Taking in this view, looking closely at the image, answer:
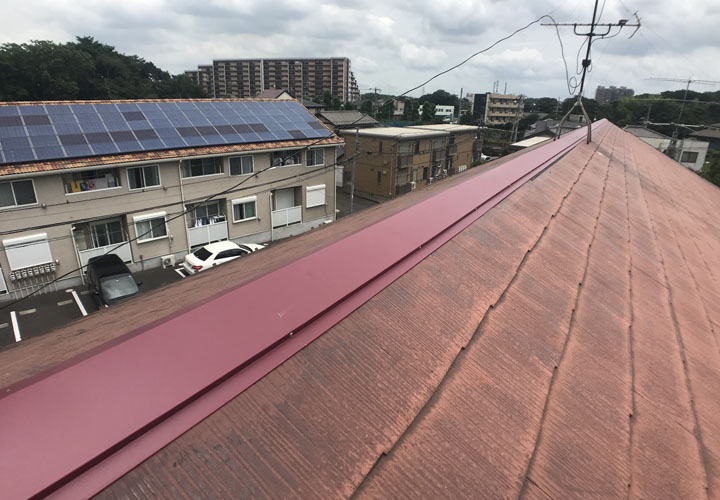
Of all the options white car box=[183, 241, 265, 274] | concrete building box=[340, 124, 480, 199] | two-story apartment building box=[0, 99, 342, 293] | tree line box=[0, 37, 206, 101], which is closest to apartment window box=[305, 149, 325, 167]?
two-story apartment building box=[0, 99, 342, 293]

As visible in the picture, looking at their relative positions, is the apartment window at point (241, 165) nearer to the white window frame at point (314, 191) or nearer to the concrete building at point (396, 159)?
the white window frame at point (314, 191)

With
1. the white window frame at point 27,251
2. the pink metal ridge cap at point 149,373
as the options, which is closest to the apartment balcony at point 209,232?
the white window frame at point 27,251

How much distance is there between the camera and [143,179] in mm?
14289

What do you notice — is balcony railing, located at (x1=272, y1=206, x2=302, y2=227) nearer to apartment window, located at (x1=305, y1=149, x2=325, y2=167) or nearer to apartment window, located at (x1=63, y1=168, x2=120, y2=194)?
apartment window, located at (x1=305, y1=149, x2=325, y2=167)

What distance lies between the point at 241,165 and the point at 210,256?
4.53 m

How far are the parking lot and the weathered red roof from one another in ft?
35.1

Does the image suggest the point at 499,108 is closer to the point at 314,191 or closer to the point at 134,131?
the point at 314,191

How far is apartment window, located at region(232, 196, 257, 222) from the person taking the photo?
16.8 meters

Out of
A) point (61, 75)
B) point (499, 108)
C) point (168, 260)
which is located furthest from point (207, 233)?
point (499, 108)

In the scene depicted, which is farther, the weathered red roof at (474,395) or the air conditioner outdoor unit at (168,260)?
the air conditioner outdoor unit at (168,260)

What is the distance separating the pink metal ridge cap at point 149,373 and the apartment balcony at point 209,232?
51.1ft

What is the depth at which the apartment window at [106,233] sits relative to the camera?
13891 millimetres

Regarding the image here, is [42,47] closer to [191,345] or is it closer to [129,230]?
[129,230]

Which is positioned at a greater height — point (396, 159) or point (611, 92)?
point (611, 92)
